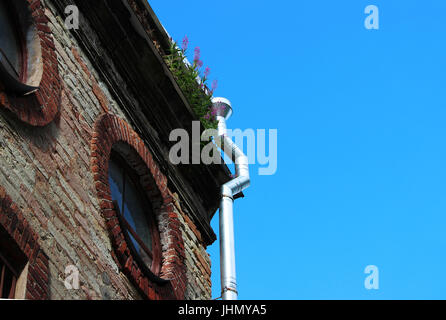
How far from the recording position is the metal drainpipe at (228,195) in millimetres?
8305

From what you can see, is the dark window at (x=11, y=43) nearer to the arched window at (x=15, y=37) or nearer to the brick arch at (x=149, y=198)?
the arched window at (x=15, y=37)

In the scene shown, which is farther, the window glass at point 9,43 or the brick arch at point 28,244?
the window glass at point 9,43

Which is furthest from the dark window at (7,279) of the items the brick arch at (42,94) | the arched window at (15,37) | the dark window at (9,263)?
the arched window at (15,37)

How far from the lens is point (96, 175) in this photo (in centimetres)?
672

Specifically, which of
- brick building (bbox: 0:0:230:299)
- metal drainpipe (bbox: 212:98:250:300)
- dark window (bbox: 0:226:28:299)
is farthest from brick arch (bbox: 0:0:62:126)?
metal drainpipe (bbox: 212:98:250:300)

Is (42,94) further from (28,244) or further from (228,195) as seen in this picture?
(228,195)

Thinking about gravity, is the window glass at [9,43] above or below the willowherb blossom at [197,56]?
below

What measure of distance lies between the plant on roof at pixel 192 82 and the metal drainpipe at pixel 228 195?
6.2 inches

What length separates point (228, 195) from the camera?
9.17m

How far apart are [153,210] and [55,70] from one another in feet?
6.67

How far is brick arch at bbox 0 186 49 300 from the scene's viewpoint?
5195mm

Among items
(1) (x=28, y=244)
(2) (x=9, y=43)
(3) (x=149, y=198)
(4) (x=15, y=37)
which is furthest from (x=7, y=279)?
(3) (x=149, y=198)

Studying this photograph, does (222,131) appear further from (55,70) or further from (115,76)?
(55,70)

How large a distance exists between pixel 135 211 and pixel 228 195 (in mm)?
1638
